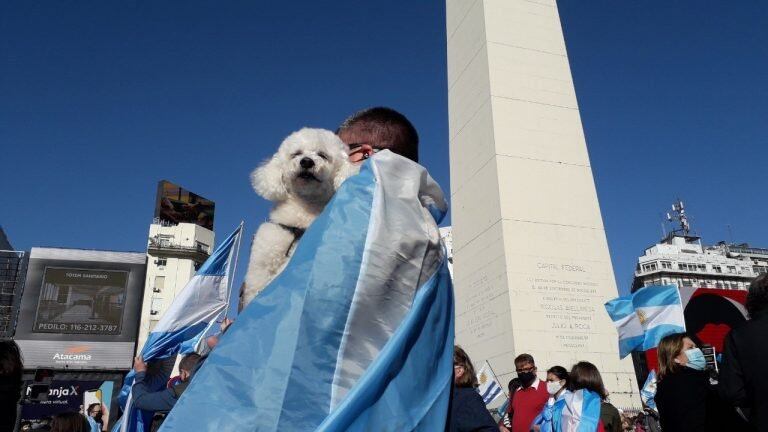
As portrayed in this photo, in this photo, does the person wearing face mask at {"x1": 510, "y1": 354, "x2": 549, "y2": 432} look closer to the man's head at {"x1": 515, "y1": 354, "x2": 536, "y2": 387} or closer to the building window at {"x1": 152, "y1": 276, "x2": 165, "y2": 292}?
the man's head at {"x1": 515, "y1": 354, "x2": 536, "y2": 387}

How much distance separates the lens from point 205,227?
2169 inches

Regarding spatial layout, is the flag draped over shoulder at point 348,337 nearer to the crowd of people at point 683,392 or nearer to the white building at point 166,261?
the crowd of people at point 683,392

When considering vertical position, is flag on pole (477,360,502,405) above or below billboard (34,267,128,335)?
below

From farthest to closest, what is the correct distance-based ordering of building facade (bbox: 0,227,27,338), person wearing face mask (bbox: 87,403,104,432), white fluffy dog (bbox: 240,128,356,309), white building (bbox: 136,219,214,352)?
white building (bbox: 136,219,214,352) → building facade (bbox: 0,227,27,338) → person wearing face mask (bbox: 87,403,104,432) → white fluffy dog (bbox: 240,128,356,309)

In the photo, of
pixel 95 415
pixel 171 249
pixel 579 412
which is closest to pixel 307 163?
pixel 579 412

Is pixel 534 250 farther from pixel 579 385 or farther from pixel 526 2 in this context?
pixel 579 385

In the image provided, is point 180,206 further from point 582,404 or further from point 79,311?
point 582,404

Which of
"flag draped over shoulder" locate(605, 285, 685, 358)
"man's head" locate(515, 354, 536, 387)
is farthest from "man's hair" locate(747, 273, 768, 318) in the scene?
"flag draped over shoulder" locate(605, 285, 685, 358)

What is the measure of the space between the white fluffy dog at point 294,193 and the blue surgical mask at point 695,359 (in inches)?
93.3

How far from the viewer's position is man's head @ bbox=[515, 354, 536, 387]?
516 cm

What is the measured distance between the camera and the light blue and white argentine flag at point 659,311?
7.63m

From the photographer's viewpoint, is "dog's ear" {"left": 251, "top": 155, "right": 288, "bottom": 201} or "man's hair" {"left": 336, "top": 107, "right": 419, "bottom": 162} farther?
"dog's ear" {"left": 251, "top": 155, "right": 288, "bottom": 201}

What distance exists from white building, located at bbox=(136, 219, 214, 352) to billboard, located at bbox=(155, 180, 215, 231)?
738 mm

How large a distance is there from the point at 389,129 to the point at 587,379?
311cm
